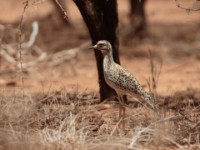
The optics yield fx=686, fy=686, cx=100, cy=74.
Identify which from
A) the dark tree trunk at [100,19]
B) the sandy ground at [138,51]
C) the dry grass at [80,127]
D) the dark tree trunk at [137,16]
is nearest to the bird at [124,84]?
the dry grass at [80,127]

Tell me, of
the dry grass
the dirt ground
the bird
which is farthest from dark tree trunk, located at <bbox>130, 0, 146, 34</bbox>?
the bird

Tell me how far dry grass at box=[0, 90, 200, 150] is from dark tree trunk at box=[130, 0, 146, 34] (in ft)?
23.1

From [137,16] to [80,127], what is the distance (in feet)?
27.6

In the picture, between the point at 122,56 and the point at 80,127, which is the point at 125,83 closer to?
the point at 80,127

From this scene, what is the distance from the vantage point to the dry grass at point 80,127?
623 cm

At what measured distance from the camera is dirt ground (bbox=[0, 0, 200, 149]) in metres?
10.7

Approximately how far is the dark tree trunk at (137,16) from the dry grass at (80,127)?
7036 millimetres

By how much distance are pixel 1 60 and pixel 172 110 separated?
17.4 ft

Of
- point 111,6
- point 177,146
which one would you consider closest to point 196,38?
point 111,6

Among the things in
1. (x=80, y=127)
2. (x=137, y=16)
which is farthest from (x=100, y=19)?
(x=137, y=16)

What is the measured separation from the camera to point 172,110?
27.2 ft

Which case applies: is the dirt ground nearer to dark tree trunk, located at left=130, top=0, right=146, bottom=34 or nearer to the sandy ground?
the sandy ground

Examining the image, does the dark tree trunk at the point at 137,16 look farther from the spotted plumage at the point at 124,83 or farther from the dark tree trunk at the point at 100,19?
the spotted plumage at the point at 124,83

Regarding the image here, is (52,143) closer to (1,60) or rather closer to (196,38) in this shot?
(1,60)
